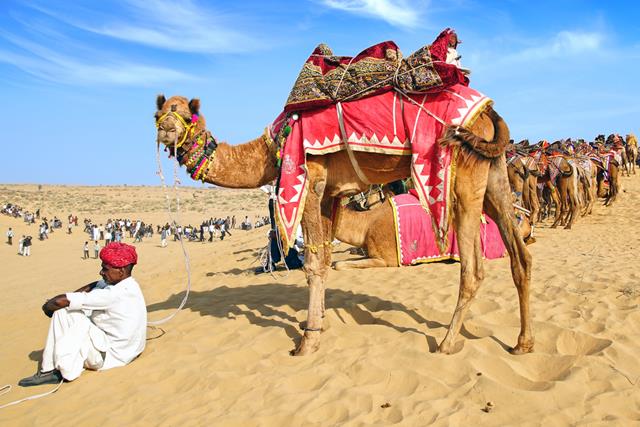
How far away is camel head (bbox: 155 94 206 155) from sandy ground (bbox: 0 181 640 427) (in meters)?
2.14

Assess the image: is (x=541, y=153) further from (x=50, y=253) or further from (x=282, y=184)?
(x=50, y=253)

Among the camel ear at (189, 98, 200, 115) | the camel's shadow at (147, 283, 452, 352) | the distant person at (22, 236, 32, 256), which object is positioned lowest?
Result: the distant person at (22, 236, 32, 256)

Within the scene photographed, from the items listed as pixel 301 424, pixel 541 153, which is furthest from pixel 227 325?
pixel 541 153

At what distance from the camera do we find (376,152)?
4637 mm

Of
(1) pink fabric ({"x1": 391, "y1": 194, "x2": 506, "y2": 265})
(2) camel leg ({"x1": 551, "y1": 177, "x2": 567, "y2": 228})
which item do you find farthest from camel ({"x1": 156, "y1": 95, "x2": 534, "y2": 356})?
(2) camel leg ({"x1": 551, "y1": 177, "x2": 567, "y2": 228})

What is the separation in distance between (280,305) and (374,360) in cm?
268

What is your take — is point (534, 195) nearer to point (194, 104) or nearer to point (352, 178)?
point (352, 178)

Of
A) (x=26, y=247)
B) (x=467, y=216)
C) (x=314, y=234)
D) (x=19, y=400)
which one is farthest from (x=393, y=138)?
(x=26, y=247)

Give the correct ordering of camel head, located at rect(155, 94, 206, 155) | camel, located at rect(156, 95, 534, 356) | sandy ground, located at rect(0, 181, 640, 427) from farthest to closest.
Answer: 1. camel head, located at rect(155, 94, 206, 155)
2. camel, located at rect(156, 95, 534, 356)
3. sandy ground, located at rect(0, 181, 640, 427)

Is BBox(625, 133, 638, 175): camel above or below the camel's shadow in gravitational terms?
above

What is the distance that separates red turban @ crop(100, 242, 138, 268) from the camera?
15.0 ft

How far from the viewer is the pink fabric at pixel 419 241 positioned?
8914 mm

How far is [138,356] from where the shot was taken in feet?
16.2

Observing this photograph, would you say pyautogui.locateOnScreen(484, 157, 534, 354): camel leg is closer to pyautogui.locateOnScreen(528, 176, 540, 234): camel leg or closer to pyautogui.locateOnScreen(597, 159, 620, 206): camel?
pyautogui.locateOnScreen(528, 176, 540, 234): camel leg
